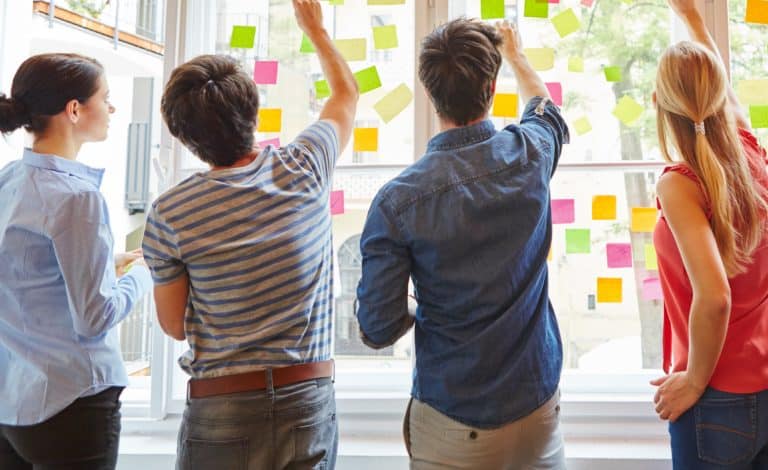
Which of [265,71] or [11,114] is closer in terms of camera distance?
[11,114]

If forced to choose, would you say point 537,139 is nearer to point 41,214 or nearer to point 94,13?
point 41,214

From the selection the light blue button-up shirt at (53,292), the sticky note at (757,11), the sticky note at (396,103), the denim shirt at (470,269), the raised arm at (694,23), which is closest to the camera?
the denim shirt at (470,269)

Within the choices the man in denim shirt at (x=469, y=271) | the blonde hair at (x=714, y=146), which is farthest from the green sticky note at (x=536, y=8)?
the man in denim shirt at (x=469, y=271)

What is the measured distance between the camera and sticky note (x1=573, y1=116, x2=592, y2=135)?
179cm

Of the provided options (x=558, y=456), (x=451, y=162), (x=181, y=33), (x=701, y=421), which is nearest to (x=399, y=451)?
(x=558, y=456)

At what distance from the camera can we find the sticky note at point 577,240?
1.76 meters

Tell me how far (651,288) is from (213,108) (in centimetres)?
133

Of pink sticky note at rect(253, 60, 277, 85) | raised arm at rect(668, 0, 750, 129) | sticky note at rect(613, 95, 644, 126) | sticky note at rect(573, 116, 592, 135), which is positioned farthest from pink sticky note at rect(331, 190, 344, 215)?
raised arm at rect(668, 0, 750, 129)

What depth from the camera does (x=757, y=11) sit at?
168 centimetres

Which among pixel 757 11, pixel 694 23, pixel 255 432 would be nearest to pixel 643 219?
pixel 694 23

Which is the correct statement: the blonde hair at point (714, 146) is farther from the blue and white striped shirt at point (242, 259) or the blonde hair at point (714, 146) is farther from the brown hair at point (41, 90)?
the brown hair at point (41, 90)

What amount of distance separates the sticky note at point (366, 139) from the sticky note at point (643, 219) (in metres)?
0.78

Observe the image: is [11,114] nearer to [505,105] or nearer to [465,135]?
[465,135]

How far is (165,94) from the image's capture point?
1.12 metres
